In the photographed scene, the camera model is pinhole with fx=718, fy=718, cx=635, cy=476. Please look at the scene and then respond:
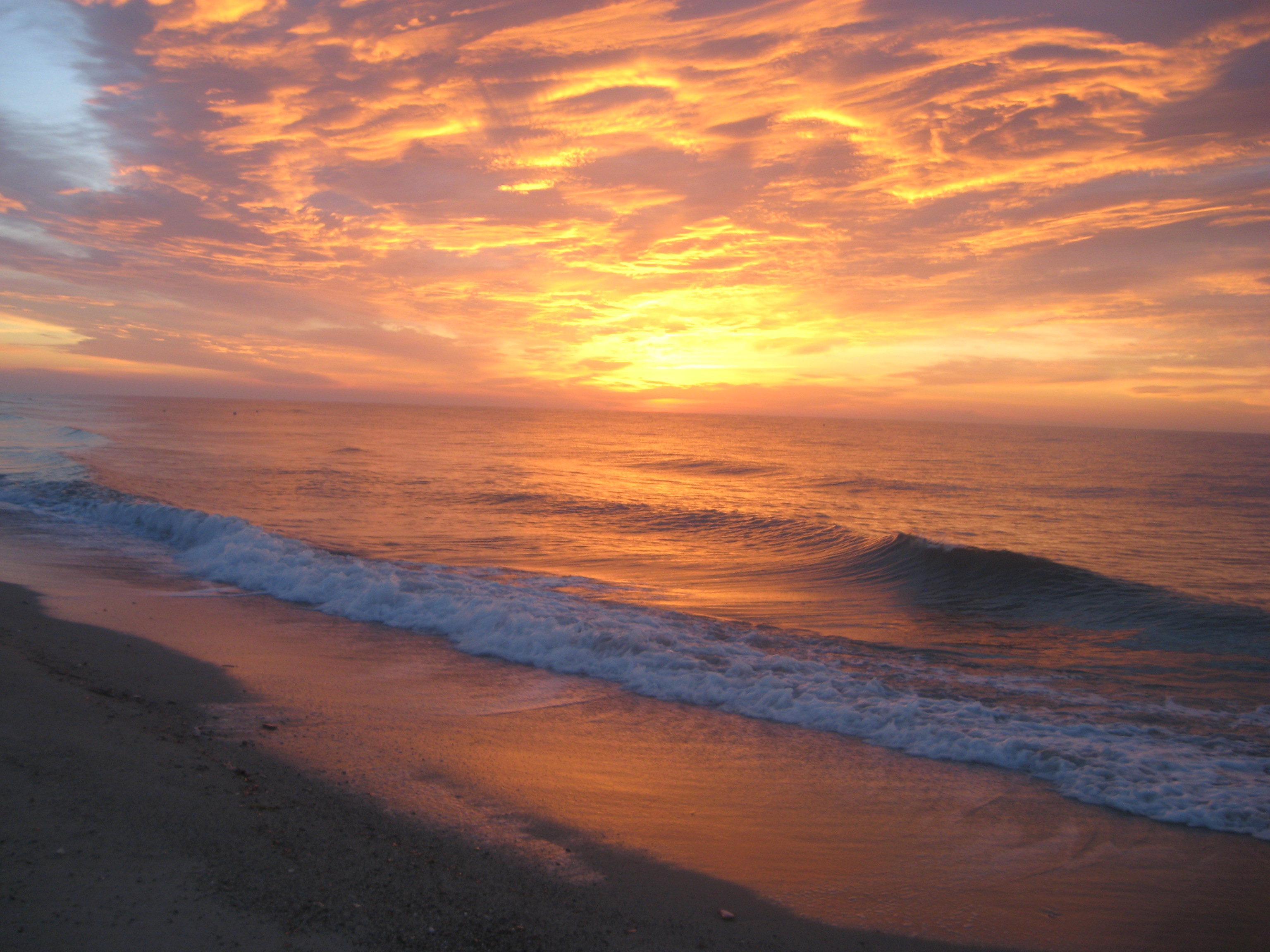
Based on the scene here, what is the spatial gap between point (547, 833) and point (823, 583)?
441 inches

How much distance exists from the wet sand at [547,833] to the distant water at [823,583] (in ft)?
3.05

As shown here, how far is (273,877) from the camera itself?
3871 millimetres

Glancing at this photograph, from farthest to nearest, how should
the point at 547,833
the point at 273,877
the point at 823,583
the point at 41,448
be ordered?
the point at 41,448 → the point at 823,583 → the point at 547,833 → the point at 273,877

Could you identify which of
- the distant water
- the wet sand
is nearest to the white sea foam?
the distant water

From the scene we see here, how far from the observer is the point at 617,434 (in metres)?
91.0

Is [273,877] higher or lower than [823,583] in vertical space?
higher

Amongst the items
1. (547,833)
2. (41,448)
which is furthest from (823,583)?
(41,448)

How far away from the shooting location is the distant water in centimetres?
723

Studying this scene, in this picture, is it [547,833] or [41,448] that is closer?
[547,833]

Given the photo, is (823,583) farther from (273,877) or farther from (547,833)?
(273,877)

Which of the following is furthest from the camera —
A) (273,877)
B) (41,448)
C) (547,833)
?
(41,448)

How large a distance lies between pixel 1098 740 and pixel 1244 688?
12.4 feet

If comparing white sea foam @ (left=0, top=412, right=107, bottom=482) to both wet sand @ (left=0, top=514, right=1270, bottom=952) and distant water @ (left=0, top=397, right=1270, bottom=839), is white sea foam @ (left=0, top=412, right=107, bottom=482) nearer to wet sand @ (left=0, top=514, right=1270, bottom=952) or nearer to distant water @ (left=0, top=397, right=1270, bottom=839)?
distant water @ (left=0, top=397, right=1270, bottom=839)

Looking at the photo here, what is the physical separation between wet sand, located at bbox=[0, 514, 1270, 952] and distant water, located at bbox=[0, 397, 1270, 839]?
36.6 inches
